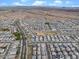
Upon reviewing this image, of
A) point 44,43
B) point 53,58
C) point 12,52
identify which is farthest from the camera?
point 44,43

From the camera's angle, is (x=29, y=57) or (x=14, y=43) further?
(x=14, y=43)

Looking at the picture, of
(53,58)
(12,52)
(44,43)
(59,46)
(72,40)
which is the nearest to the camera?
(53,58)

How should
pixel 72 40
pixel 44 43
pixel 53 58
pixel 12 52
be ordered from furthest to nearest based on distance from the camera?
pixel 72 40
pixel 44 43
pixel 12 52
pixel 53 58

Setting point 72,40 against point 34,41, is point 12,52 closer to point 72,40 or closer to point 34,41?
point 34,41

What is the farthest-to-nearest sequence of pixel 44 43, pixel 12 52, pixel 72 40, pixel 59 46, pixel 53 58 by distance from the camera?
1. pixel 72 40
2. pixel 44 43
3. pixel 59 46
4. pixel 12 52
5. pixel 53 58

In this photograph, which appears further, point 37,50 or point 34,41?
point 34,41

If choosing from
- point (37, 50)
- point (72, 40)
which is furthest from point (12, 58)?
point (72, 40)

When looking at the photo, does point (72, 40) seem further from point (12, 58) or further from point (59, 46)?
point (12, 58)

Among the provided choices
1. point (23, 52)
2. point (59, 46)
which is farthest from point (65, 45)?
point (23, 52)
